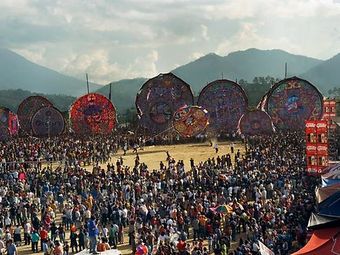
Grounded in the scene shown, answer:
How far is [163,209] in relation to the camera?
21.7 metres

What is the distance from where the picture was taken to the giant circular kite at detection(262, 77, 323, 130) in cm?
5097

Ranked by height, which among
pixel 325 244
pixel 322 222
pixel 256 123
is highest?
pixel 256 123

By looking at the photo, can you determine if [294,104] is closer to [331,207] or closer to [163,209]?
[163,209]

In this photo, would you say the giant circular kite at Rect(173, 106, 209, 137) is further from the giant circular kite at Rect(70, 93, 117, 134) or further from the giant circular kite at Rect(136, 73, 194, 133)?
the giant circular kite at Rect(70, 93, 117, 134)

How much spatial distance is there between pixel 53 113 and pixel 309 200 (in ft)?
122

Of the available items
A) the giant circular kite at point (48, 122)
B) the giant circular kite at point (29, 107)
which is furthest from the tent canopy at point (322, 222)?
the giant circular kite at point (29, 107)

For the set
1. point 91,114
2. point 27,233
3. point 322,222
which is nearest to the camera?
point 322,222

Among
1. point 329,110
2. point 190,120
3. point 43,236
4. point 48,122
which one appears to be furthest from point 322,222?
point 48,122

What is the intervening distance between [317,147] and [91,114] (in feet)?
87.0

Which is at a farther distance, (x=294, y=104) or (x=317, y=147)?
(x=294, y=104)

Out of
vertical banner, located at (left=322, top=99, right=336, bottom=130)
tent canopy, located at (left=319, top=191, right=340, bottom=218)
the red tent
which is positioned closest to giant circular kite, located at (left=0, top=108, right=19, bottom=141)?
vertical banner, located at (left=322, top=99, right=336, bottom=130)

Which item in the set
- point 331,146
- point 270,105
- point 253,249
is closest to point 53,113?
point 270,105

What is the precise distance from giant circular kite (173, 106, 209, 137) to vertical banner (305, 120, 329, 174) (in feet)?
64.9

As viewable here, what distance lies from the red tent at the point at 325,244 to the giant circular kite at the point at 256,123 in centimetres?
3411
